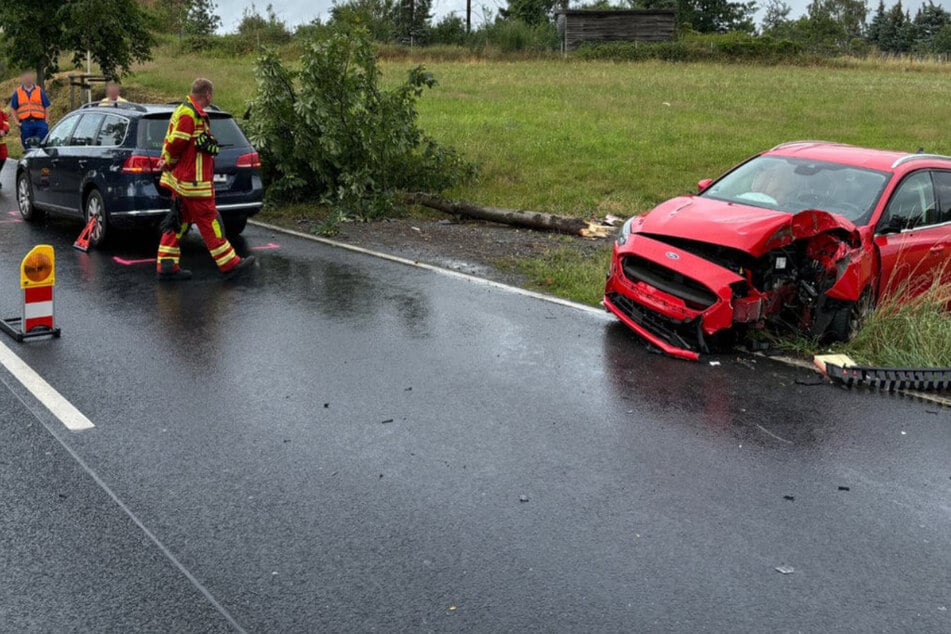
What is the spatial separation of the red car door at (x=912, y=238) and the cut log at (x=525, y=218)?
4877 millimetres

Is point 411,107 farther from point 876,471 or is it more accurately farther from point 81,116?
point 876,471

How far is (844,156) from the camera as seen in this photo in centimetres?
894

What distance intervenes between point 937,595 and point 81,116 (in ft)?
36.9

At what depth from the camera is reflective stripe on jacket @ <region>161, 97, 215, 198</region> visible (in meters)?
9.59

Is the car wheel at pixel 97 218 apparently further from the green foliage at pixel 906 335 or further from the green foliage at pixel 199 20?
the green foliage at pixel 199 20

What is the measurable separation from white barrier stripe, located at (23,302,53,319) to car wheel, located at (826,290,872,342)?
6.13 metres

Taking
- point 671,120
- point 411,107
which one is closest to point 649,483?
point 411,107

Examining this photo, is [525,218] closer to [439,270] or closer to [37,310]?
[439,270]

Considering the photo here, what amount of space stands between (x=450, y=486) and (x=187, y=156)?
589cm

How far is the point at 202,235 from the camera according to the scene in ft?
32.6

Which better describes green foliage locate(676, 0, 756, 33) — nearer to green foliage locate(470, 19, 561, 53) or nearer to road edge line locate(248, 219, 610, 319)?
green foliage locate(470, 19, 561, 53)

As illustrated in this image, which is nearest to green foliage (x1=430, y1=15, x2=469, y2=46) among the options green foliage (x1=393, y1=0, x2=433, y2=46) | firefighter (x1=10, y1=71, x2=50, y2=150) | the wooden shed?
green foliage (x1=393, y1=0, x2=433, y2=46)

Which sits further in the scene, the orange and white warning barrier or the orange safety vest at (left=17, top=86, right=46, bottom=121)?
the orange safety vest at (left=17, top=86, right=46, bottom=121)

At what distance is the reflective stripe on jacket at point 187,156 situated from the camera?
9.59 metres
